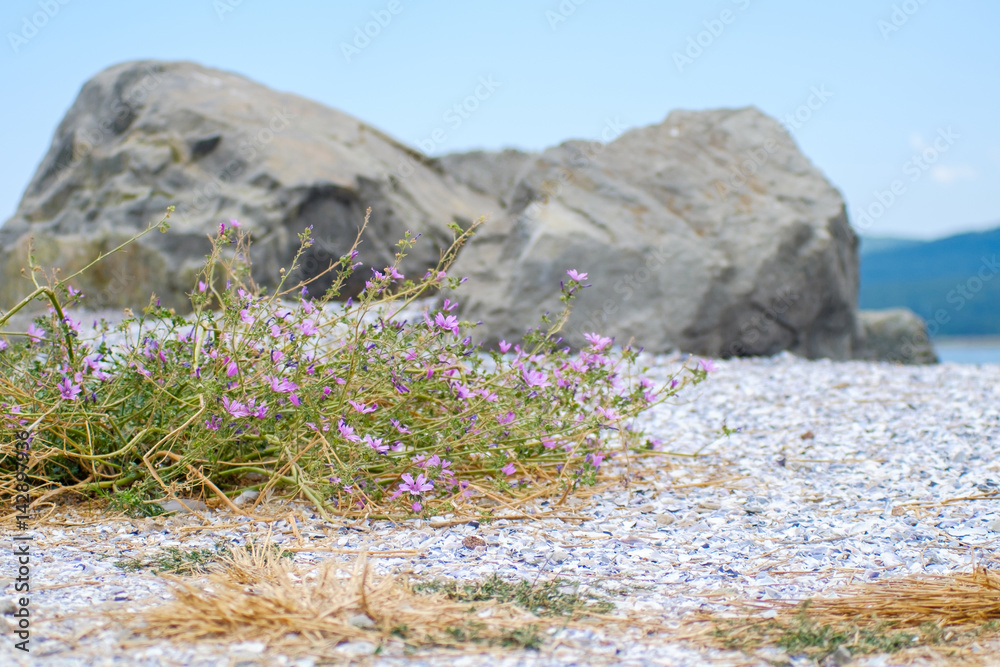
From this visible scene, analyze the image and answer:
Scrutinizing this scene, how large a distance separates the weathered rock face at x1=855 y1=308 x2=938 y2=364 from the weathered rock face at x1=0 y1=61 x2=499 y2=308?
21.4 feet

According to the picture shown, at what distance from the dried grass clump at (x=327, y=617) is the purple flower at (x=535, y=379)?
114 centimetres

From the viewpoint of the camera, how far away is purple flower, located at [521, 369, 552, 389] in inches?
132

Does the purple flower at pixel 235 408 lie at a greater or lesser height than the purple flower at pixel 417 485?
greater

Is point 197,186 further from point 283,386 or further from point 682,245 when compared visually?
point 283,386

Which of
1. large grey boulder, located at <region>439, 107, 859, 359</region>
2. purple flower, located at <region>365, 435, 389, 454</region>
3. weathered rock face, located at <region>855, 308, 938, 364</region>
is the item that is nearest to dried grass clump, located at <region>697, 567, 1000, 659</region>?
purple flower, located at <region>365, 435, 389, 454</region>

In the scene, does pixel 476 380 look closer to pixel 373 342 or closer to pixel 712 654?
pixel 373 342

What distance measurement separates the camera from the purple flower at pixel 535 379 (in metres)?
3.35

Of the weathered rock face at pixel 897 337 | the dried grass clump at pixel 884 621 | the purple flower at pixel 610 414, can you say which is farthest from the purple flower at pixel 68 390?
the weathered rock face at pixel 897 337

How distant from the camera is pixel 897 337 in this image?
12242mm

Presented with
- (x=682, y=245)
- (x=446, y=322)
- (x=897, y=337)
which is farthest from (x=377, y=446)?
(x=897, y=337)

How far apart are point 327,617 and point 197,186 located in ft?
26.6

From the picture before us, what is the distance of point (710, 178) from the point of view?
8734mm

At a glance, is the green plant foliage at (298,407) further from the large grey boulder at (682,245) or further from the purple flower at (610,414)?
the large grey boulder at (682,245)
